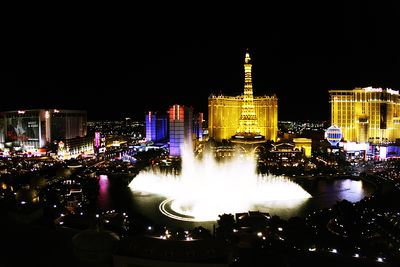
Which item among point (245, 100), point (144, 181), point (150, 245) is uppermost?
point (245, 100)

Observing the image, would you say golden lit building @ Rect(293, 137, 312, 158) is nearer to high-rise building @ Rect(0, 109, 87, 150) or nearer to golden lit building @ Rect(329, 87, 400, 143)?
golden lit building @ Rect(329, 87, 400, 143)

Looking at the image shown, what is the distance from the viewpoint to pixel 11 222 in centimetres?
1090

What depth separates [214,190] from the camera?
21969mm

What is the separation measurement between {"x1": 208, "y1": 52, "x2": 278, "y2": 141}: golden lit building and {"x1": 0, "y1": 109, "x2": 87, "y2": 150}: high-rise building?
14.6 m

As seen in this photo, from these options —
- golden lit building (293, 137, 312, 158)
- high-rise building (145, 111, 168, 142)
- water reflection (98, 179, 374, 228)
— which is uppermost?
high-rise building (145, 111, 168, 142)

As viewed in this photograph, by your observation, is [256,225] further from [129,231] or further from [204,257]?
[204,257]

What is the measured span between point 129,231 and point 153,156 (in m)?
21.0

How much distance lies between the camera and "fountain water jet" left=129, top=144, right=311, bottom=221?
704 inches

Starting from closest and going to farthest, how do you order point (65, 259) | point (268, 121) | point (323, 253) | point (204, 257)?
point (204, 257)
point (65, 259)
point (323, 253)
point (268, 121)

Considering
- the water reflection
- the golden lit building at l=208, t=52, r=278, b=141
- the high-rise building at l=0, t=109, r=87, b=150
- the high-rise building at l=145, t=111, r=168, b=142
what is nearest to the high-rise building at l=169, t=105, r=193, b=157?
the golden lit building at l=208, t=52, r=278, b=141

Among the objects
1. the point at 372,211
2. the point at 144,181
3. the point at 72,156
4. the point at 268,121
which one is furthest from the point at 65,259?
the point at 268,121

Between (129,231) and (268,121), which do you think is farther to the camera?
(268,121)

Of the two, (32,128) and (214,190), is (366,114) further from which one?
(32,128)

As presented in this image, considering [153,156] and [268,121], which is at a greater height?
[268,121]
